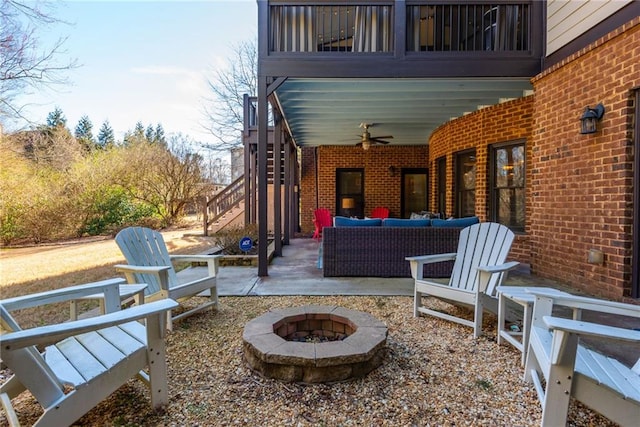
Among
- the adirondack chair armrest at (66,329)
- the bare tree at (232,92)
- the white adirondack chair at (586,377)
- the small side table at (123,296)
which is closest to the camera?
the adirondack chair armrest at (66,329)

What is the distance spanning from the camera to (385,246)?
471 centimetres

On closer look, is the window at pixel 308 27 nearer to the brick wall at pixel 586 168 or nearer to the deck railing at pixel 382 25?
the deck railing at pixel 382 25

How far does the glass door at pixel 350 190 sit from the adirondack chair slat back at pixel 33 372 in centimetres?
912

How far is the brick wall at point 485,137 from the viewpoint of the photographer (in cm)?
530

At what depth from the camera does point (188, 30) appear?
816 centimetres

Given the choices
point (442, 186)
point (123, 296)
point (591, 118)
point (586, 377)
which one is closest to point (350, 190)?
point (442, 186)

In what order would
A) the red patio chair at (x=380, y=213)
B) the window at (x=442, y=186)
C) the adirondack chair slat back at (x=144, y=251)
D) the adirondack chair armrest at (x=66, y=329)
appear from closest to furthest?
the adirondack chair armrest at (x=66, y=329)
the adirondack chair slat back at (x=144, y=251)
the window at (x=442, y=186)
the red patio chair at (x=380, y=213)

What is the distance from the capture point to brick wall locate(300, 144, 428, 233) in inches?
398

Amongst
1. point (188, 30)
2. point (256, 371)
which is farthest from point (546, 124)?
point (188, 30)

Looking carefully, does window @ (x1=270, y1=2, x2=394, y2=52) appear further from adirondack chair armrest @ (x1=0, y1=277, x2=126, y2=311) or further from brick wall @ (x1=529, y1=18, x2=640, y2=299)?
adirondack chair armrest @ (x1=0, y1=277, x2=126, y2=311)

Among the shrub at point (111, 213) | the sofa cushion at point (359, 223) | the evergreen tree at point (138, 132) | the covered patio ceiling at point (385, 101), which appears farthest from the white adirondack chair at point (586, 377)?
the evergreen tree at point (138, 132)

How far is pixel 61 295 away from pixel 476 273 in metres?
3.08

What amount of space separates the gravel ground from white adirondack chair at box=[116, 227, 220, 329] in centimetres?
43

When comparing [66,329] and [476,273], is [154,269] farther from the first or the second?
[476,273]
